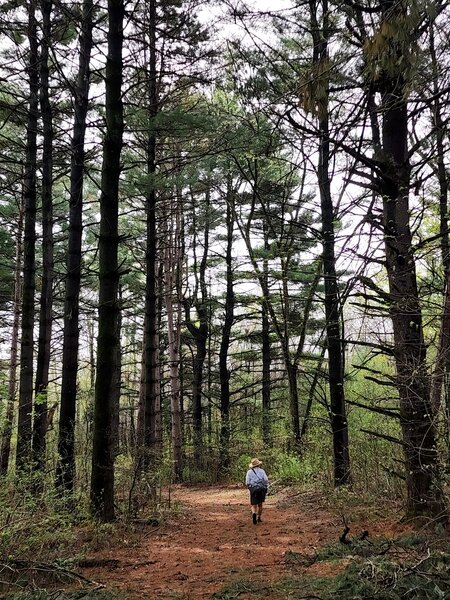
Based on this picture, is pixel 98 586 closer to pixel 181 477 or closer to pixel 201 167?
pixel 201 167

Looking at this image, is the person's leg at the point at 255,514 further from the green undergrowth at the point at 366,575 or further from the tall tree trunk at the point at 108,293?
the green undergrowth at the point at 366,575

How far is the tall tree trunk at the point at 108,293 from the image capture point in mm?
7199

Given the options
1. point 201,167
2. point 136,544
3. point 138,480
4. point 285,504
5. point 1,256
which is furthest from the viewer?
point 1,256

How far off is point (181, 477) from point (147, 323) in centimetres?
695

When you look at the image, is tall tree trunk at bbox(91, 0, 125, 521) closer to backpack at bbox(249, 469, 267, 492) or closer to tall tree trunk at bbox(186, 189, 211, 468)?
backpack at bbox(249, 469, 267, 492)

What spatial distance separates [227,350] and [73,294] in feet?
34.3

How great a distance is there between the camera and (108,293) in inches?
295

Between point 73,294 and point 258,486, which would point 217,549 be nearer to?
point 258,486

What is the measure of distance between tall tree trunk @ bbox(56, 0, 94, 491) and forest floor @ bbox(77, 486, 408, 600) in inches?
76.2

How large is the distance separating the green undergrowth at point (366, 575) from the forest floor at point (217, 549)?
0.08 m

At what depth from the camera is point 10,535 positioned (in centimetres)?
479

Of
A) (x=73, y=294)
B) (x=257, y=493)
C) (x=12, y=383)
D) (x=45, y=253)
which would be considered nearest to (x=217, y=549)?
(x=257, y=493)

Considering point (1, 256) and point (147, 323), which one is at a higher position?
point (1, 256)

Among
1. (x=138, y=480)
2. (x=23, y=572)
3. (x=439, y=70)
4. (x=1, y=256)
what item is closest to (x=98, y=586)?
(x=23, y=572)
